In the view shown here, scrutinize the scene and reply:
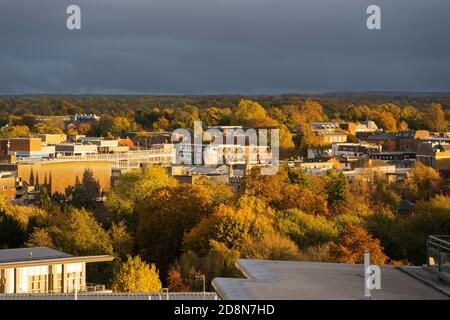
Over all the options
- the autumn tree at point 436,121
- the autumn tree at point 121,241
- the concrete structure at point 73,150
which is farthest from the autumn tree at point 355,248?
the autumn tree at point 436,121

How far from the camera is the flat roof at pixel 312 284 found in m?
11.5

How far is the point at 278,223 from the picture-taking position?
1795 inches

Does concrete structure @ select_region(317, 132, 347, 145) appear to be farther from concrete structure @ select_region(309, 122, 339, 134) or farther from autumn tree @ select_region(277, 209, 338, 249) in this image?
autumn tree @ select_region(277, 209, 338, 249)

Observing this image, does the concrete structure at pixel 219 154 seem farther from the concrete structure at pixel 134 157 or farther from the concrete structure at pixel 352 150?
the concrete structure at pixel 352 150

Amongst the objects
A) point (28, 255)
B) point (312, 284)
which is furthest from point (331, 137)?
point (312, 284)

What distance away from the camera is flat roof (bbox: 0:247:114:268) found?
30.1 meters

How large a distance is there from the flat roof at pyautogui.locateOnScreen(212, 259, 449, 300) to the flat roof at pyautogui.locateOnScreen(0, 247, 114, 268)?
1696 centimetres

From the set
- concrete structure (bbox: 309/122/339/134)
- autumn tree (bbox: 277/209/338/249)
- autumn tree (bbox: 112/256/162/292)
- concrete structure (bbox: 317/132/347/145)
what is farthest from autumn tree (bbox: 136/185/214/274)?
concrete structure (bbox: 309/122/339/134)

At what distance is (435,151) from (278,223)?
57742mm

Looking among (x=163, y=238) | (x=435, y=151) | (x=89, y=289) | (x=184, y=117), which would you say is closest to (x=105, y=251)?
(x=163, y=238)

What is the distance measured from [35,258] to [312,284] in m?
19.7

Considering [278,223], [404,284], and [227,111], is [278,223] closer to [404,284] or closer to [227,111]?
[404,284]

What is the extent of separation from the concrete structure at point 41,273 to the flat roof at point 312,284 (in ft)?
54.0

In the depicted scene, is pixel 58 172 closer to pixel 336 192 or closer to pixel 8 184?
pixel 8 184
